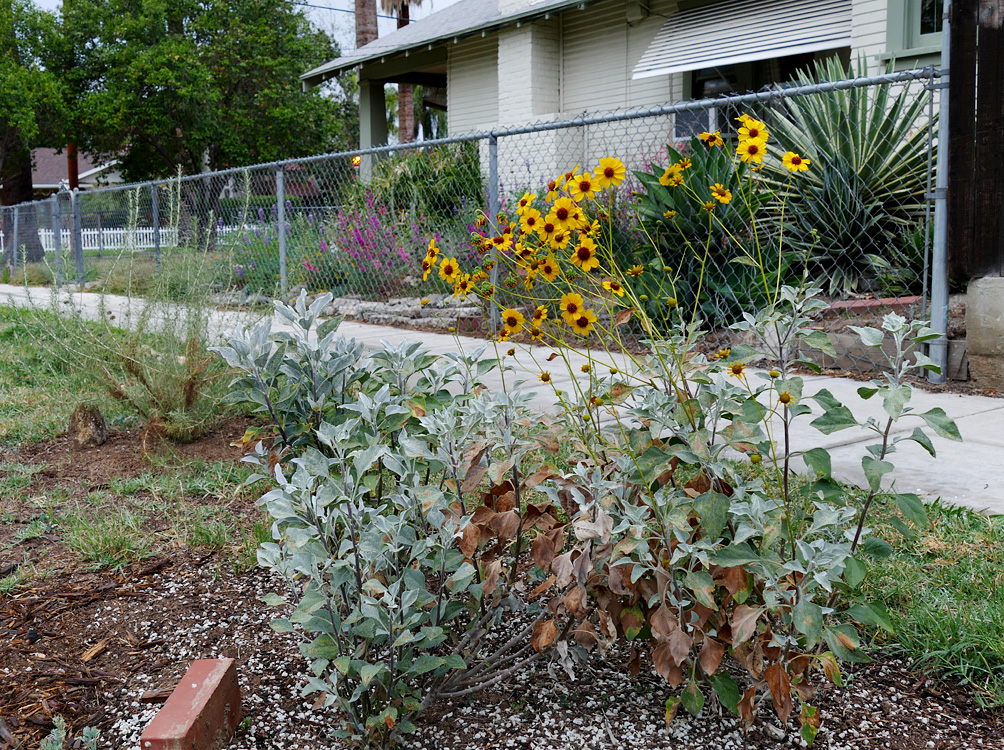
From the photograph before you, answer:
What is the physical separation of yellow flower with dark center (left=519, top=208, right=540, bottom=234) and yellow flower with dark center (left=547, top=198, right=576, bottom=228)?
4.1 inches

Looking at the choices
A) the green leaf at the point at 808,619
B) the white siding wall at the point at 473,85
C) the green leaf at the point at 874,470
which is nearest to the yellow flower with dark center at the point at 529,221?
the green leaf at the point at 874,470

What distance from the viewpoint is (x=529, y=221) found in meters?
2.19

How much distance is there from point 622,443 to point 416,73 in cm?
1787

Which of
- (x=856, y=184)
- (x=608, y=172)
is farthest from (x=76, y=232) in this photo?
(x=608, y=172)

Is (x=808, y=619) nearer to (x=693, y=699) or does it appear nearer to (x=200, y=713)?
(x=693, y=699)

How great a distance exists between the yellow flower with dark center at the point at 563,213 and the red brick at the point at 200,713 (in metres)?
1.18

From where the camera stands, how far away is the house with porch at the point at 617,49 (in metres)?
8.62

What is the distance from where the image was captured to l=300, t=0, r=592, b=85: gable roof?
12633mm

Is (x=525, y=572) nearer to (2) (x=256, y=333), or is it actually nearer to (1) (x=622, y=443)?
(1) (x=622, y=443)

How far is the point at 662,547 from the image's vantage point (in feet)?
5.85

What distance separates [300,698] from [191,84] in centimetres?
2330

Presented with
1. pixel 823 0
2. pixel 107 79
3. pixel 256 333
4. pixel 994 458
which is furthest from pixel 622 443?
pixel 107 79

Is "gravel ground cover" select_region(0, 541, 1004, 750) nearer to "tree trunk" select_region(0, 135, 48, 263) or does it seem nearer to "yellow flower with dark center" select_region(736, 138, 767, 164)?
"yellow flower with dark center" select_region(736, 138, 767, 164)

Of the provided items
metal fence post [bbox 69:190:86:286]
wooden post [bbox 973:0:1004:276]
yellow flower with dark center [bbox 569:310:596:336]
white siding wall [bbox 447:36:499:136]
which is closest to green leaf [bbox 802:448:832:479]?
yellow flower with dark center [bbox 569:310:596:336]
